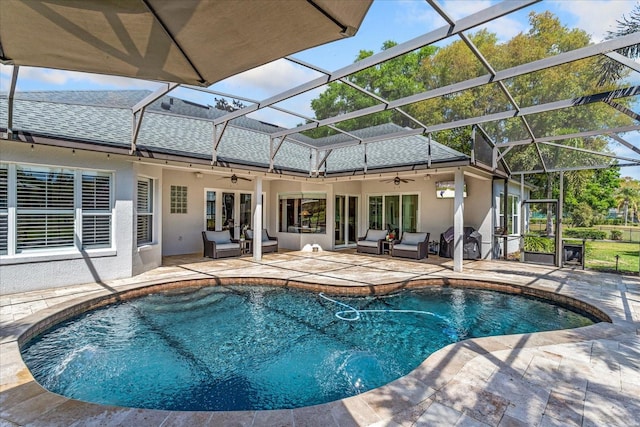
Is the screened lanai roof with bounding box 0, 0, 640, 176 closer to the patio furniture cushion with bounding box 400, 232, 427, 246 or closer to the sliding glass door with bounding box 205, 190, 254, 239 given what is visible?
the sliding glass door with bounding box 205, 190, 254, 239

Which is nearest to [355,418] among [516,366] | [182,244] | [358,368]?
[358,368]

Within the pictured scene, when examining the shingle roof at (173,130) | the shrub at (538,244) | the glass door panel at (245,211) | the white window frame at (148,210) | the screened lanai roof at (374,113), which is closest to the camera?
the screened lanai roof at (374,113)

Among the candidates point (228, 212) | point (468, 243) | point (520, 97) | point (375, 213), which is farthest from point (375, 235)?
point (520, 97)

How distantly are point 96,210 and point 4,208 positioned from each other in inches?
58.4

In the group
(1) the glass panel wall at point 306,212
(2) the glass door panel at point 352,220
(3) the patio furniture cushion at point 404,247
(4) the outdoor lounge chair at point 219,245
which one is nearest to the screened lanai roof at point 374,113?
(1) the glass panel wall at point 306,212

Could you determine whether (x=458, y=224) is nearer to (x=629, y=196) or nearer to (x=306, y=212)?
(x=306, y=212)

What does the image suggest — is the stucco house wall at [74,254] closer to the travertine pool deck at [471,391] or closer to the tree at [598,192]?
the travertine pool deck at [471,391]

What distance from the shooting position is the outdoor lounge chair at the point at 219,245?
10.7 metres

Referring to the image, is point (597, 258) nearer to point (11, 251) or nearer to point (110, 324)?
point (110, 324)

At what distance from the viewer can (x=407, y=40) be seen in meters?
4.45

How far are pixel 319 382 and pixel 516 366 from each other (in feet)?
7.12

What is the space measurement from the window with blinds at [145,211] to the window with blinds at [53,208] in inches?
40.6

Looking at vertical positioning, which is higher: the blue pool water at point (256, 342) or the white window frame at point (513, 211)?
the white window frame at point (513, 211)

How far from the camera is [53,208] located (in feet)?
21.9
